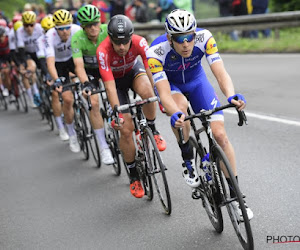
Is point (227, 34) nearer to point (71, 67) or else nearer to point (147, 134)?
point (71, 67)

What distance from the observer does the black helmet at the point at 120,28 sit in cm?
621

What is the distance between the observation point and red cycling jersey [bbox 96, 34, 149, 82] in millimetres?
6551

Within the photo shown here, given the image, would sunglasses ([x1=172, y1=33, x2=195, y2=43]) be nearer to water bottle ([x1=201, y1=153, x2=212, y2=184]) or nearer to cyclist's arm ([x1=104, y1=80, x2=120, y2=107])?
water bottle ([x1=201, y1=153, x2=212, y2=184])

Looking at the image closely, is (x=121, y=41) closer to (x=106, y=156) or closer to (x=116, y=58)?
(x=116, y=58)

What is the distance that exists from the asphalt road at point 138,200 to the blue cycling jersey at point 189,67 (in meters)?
1.16

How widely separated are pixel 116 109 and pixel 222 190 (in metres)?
1.58

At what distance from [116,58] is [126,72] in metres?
0.40

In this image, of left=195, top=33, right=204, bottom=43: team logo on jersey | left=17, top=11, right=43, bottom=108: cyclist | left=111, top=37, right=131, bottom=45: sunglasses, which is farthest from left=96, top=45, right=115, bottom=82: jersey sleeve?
left=17, top=11, right=43, bottom=108: cyclist

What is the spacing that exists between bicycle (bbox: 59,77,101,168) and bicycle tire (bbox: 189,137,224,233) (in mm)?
3005

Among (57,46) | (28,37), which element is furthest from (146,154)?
(28,37)

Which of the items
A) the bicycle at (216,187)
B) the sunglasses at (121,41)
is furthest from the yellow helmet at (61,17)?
the bicycle at (216,187)

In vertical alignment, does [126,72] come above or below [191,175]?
above

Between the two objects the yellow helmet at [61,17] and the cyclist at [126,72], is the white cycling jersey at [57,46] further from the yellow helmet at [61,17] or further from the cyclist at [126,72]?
the cyclist at [126,72]

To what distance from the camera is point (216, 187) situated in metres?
5.05
